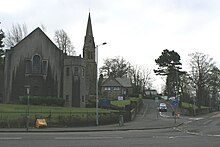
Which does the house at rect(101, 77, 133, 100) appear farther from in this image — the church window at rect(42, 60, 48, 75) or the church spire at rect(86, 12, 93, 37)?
the church window at rect(42, 60, 48, 75)

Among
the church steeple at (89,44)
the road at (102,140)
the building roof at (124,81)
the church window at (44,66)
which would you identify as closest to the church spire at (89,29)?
the church steeple at (89,44)

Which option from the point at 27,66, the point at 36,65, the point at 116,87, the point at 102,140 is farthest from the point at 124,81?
the point at 102,140

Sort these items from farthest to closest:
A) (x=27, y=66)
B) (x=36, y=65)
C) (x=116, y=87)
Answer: (x=116, y=87)
(x=36, y=65)
(x=27, y=66)

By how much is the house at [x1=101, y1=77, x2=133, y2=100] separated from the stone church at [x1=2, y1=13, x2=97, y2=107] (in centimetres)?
4868

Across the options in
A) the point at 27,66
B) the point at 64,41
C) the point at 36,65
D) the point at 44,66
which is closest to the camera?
the point at 27,66

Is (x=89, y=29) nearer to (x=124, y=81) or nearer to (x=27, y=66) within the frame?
(x=124, y=81)

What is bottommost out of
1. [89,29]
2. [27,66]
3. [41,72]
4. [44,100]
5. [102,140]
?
[102,140]

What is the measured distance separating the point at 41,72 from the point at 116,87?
179 ft

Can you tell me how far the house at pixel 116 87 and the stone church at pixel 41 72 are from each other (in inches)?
1917

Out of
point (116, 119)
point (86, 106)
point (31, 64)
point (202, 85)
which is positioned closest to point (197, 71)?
point (202, 85)

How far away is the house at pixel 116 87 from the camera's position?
117 meters

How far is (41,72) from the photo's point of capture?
6575 cm

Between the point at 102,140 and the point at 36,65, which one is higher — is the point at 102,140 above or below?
below

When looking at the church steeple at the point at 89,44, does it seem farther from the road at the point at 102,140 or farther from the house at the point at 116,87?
the road at the point at 102,140
